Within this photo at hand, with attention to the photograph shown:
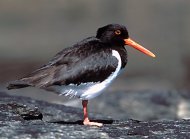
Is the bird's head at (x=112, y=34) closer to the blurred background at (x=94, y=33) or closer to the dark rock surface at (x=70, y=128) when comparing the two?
the dark rock surface at (x=70, y=128)

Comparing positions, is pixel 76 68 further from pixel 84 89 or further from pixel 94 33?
pixel 94 33

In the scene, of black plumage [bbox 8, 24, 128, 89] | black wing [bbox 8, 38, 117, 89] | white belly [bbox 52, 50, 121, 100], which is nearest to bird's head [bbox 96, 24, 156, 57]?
black plumage [bbox 8, 24, 128, 89]

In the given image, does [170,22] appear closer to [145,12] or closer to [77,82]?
[145,12]

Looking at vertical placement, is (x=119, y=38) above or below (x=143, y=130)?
above

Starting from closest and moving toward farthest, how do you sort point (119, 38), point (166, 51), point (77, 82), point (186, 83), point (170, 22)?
1. point (77, 82)
2. point (119, 38)
3. point (186, 83)
4. point (166, 51)
5. point (170, 22)

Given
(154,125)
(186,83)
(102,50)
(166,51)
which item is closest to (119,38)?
(102,50)

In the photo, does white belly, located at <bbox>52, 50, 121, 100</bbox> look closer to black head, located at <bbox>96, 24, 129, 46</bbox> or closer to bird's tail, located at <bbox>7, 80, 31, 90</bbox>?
bird's tail, located at <bbox>7, 80, 31, 90</bbox>
